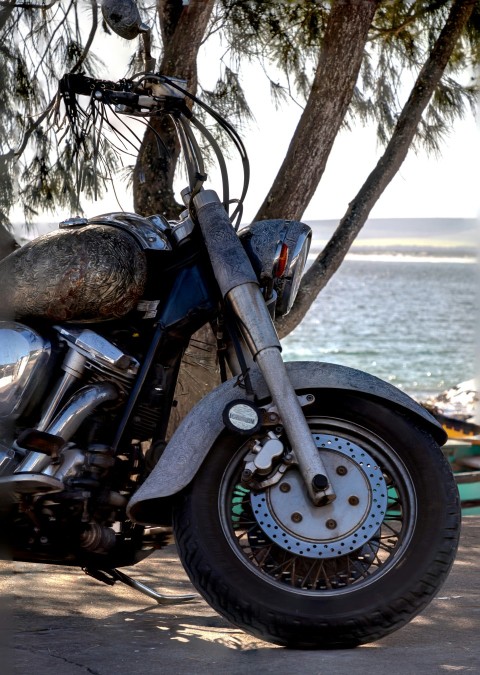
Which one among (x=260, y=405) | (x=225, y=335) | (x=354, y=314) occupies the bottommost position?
(x=260, y=405)

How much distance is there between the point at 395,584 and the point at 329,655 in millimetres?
280

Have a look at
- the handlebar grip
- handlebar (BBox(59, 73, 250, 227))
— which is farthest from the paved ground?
handlebar (BBox(59, 73, 250, 227))

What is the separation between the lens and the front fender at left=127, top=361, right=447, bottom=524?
3.25m

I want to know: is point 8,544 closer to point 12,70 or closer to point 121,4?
point 121,4

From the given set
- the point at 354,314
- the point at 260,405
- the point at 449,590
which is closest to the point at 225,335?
the point at 260,405

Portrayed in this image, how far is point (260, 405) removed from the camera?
3350 millimetres

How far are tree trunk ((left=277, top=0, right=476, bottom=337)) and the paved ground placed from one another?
295 cm

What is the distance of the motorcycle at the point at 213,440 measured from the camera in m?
3.22

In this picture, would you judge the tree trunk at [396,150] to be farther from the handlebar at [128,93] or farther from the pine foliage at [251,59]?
the handlebar at [128,93]

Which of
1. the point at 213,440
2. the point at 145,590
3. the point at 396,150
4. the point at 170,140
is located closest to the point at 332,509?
the point at 213,440

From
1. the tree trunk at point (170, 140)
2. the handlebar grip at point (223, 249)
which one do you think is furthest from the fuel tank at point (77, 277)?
the tree trunk at point (170, 140)

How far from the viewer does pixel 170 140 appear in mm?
6258

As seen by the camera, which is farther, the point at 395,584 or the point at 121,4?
the point at 121,4

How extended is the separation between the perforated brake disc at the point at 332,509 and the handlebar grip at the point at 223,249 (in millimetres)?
562
